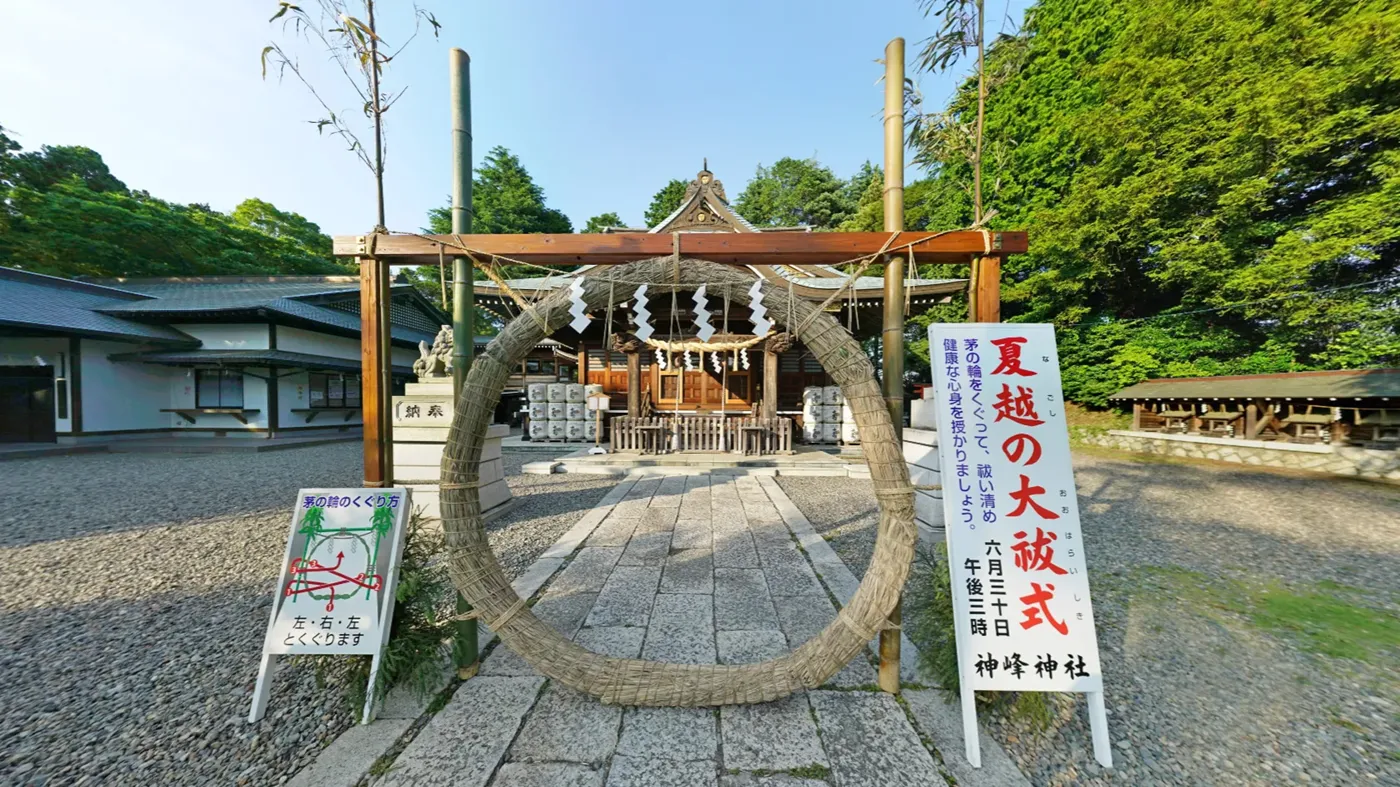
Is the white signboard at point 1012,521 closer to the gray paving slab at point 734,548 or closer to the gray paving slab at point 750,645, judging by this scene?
the gray paving slab at point 750,645

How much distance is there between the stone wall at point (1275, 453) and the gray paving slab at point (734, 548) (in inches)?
474

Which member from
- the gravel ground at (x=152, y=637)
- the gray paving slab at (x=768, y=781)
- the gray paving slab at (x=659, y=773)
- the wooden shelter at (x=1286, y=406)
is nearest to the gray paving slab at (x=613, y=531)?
the gravel ground at (x=152, y=637)

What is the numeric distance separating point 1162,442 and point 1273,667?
11.1 metres

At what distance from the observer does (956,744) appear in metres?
1.92

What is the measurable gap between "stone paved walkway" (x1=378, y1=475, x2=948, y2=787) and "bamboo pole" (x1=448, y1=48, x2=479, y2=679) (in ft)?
Answer: 1.68

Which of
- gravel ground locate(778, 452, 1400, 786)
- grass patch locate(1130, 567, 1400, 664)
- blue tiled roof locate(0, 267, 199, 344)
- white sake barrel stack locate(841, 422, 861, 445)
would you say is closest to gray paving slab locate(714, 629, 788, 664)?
gravel ground locate(778, 452, 1400, 786)

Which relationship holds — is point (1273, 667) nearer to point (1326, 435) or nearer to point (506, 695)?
point (506, 695)

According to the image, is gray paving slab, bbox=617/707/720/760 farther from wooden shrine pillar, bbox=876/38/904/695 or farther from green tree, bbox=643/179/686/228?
green tree, bbox=643/179/686/228

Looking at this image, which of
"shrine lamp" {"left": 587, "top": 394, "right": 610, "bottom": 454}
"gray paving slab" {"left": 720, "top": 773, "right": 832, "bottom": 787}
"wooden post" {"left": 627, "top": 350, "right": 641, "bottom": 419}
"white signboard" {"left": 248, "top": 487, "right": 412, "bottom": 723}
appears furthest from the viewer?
"shrine lamp" {"left": 587, "top": 394, "right": 610, "bottom": 454}

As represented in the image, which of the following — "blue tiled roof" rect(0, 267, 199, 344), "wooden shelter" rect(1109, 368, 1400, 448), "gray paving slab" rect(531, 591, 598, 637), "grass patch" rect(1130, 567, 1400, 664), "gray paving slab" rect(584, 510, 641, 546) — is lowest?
"grass patch" rect(1130, 567, 1400, 664)

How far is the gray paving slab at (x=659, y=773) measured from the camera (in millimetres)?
1729

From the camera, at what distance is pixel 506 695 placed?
7.26 ft

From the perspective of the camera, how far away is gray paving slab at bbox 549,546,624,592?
3.46 m

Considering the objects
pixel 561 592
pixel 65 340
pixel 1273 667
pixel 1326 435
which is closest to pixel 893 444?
pixel 561 592
